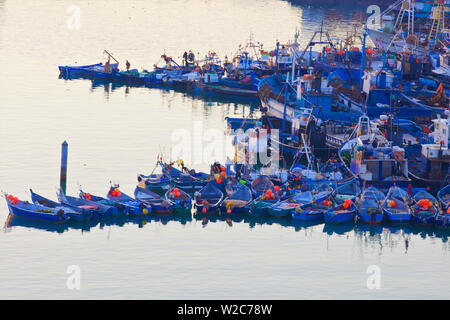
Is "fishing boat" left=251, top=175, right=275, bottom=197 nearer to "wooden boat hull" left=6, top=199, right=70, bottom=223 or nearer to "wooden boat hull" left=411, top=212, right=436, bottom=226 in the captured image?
"wooden boat hull" left=411, top=212, right=436, bottom=226

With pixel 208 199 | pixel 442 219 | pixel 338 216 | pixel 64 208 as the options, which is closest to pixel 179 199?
pixel 208 199

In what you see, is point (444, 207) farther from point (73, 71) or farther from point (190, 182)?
point (73, 71)

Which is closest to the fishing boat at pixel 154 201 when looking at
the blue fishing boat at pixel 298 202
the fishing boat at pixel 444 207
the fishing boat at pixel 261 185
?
the fishing boat at pixel 261 185

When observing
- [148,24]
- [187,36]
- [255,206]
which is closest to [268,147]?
[255,206]

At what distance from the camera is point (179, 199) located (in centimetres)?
5506

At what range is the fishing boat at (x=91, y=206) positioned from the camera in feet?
174

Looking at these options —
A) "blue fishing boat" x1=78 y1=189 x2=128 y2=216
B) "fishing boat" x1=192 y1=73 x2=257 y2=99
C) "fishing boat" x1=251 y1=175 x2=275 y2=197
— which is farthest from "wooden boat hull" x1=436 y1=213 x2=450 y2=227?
"fishing boat" x1=192 y1=73 x2=257 y2=99

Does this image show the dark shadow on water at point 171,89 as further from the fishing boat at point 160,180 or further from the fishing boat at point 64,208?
the fishing boat at point 64,208

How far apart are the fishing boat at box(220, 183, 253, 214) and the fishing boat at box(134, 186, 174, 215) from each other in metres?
3.18

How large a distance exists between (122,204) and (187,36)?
248 ft

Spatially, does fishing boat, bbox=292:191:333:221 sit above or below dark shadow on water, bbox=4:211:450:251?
above

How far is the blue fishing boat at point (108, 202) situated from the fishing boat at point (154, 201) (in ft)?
5.41

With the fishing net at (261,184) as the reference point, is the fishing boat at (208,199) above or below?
below

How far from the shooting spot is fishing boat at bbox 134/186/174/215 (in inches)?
2127
